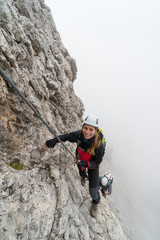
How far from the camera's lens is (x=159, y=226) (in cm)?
3034

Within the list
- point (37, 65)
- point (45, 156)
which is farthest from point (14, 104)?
point (37, 65)

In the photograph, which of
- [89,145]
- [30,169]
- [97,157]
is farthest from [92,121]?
[30,169]

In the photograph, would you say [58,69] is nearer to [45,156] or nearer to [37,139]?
[37,139]

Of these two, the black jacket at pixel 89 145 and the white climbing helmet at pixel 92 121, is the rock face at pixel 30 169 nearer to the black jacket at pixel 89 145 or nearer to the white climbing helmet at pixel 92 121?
the black jacket at pixel 89 145

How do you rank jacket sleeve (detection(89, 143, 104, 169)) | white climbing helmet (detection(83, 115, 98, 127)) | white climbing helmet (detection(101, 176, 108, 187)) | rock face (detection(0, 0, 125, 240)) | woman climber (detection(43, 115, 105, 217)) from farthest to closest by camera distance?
1. white climbing helmet (detection(101, 176, 108, 187))
2. jacket sleeve (detection(89, 143, 104, 169))
3. woman climber (detection(43, 115, 105, 217))
4. white climbing helmet (detection(83, 115, 98, 127))
5. rock face (detection(0, 0, 125, 240))

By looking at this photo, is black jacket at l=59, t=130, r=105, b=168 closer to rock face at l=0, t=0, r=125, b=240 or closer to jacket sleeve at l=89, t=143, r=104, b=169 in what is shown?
jacket sleeve at l=89, t=143, r=104, b=169

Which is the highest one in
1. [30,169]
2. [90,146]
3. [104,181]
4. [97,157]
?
[90,146]

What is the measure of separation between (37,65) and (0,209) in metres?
7.21

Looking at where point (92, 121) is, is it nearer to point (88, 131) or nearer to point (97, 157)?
point (88, 131)

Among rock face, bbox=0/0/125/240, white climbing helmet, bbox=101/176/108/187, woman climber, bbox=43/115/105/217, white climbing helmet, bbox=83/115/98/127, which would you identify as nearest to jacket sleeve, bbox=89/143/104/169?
woman climber, bbox=43/115/105/217

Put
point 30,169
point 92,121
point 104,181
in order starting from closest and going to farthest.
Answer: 1. point 92,121
2. point 30,169
3. point 104,181

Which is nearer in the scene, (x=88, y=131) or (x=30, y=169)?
(x=88, y=131)

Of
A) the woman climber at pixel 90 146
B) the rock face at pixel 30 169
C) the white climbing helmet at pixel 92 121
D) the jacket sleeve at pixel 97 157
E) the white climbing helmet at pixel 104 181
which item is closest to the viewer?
the rock face at pixel 30 169

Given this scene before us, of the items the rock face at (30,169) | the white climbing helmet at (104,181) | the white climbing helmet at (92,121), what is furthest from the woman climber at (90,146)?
the white climbing helmet at (104,181)
